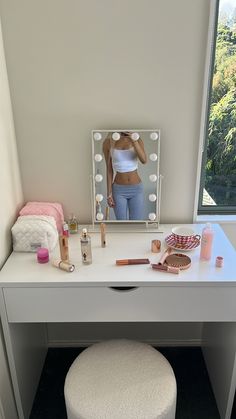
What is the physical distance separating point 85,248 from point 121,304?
0.79 ft

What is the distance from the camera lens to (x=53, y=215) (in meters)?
1.48

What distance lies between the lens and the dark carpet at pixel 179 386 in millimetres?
1541

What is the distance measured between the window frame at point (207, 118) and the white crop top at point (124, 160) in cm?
29

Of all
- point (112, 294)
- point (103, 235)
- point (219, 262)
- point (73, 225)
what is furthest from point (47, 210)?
point (219, 262)

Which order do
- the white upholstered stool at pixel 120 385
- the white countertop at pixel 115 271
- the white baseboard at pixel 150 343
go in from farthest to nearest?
the white baseboard at pixel 150 343 → the white countertop at pixel 115 271 → the white upholstered stool at pixel 120 385

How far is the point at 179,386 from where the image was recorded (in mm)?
1653

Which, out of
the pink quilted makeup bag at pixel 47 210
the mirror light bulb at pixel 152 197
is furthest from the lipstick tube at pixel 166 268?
the pink quilted makeup bag at pixel 47 210

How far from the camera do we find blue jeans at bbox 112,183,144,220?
1.54 meters

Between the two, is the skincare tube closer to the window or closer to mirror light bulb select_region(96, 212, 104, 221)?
mirror light bulb select_region(96, 212, 104, 221)

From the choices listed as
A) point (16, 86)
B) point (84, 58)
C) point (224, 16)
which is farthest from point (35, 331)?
point (224, 16)

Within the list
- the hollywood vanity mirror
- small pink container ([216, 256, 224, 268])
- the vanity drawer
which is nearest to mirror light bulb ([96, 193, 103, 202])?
the hollywood vanity mirror

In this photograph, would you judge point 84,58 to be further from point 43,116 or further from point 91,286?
point 91,286

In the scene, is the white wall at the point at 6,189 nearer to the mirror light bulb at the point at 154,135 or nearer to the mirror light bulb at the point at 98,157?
the mirror light bulb at the point at 98,157

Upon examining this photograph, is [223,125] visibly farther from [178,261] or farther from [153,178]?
[178,261]
